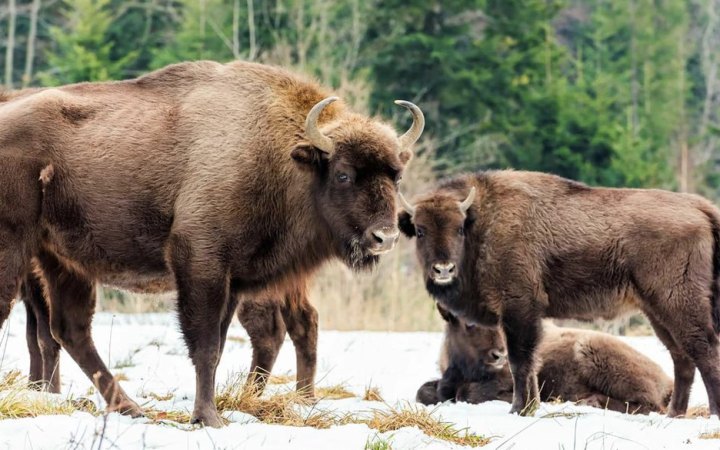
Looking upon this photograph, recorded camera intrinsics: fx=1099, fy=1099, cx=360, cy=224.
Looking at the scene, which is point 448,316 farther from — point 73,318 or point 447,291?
point 73,318

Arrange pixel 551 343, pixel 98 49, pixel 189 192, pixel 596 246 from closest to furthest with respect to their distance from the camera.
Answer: pixel 189 192 < pixel 596 246 < pixel 551 343 < pixel 98 49

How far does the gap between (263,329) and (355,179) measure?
2332 mm

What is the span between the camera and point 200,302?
702cm

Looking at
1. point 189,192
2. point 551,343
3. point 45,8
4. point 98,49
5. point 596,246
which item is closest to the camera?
point 189,192

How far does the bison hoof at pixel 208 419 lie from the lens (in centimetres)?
676

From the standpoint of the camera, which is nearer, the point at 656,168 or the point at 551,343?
the point at 551,343

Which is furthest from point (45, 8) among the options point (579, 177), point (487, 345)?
point (487, 345)

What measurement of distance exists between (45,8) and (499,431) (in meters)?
35.3

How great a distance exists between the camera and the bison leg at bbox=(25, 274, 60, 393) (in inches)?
335

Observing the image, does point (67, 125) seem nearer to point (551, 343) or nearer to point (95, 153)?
point (95, 153)

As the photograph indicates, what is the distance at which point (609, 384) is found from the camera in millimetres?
9773

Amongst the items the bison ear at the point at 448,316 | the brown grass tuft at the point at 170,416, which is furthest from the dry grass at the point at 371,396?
the brown grass tuft at the point at 170,416

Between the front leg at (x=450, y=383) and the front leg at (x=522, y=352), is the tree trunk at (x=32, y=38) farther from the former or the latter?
the front leg at (x=522, y=352)

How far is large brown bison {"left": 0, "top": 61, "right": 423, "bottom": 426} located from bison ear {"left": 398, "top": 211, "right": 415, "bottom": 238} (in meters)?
2.21
